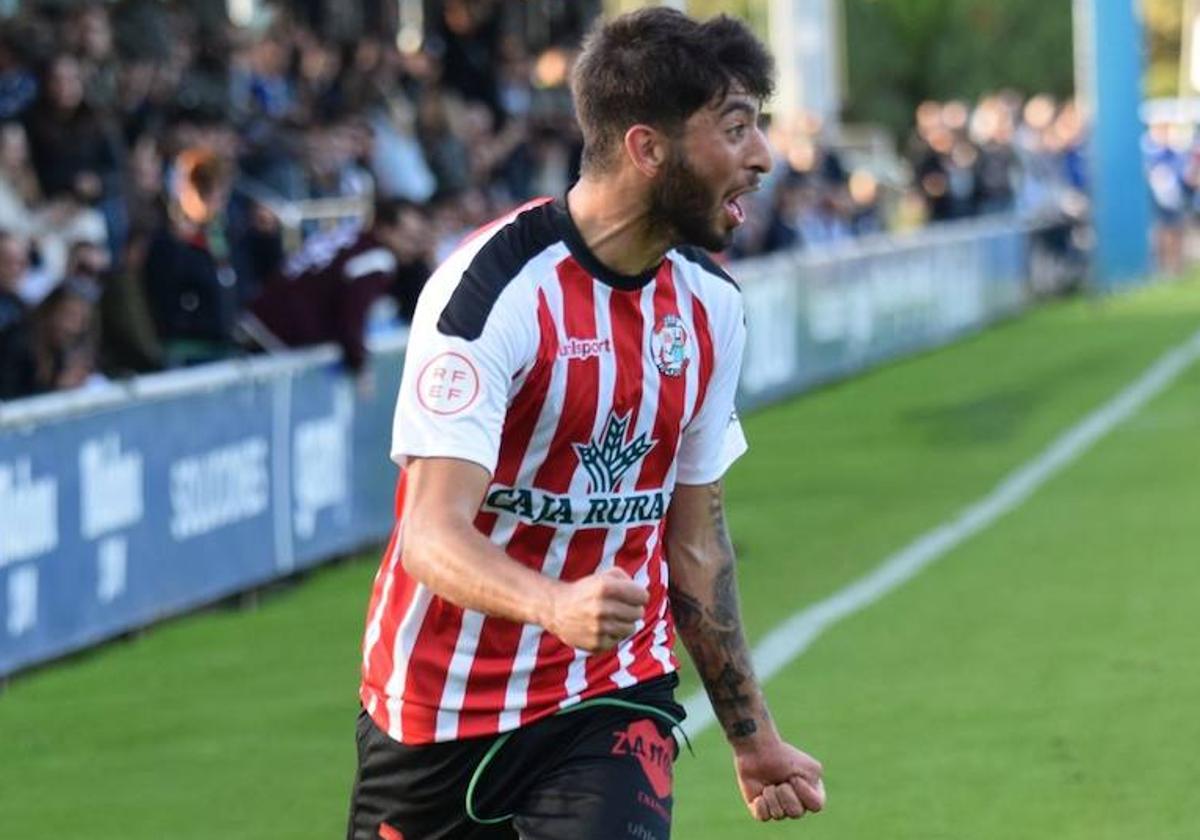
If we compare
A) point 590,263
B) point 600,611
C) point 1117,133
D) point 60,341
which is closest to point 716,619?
point 590,263

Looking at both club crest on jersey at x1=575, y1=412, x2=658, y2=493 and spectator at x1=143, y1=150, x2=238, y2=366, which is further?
spectator at x1=143, y1=150, x2=238, y2=366

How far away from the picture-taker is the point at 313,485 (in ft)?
41.7

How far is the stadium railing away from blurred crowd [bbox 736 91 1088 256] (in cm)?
1108

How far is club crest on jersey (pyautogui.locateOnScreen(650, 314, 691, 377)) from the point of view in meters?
4.59

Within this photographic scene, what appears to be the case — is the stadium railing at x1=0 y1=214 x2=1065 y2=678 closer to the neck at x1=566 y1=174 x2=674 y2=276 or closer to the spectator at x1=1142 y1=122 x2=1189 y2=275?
the neck at x1=566 y1=174 x2=674 y2=276

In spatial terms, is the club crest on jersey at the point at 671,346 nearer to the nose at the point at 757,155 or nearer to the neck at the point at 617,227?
the neck at the point at 617,227

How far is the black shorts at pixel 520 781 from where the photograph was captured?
4570 millimetres

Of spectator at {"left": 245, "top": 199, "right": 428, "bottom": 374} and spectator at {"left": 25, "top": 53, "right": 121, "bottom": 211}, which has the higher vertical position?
spectator at {"left": 25, "top": 53, "right": 121, "bottom": 211}

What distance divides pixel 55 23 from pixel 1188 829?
37.5 feet

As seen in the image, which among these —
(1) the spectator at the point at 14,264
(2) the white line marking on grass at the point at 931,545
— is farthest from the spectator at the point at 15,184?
(2) the white line marking on grass at the point at 931,545

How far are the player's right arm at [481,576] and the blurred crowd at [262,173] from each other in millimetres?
7573

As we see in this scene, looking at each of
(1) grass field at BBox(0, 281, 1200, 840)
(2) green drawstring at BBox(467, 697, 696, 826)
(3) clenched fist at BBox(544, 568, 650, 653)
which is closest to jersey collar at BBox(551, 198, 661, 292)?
(2) green drawstring at BBox(467, 697, 696, 826)

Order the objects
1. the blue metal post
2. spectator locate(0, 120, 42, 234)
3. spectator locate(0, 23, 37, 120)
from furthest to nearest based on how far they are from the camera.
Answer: the blue metal post < spectator locate(0, 23, 37, 120) < spectator locate(0, 120, 42, 234)

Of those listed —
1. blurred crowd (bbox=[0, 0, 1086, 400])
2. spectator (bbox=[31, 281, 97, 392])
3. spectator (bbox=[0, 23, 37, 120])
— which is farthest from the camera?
spectator (bbox=[0, 23, 37, 120])
